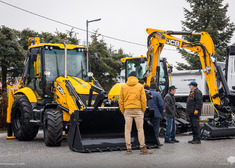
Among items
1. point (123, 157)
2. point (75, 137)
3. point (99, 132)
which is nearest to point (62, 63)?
point (99, 132)

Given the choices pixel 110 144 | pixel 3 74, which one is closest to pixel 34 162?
pixel 110 144

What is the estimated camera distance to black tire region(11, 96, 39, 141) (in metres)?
13.1

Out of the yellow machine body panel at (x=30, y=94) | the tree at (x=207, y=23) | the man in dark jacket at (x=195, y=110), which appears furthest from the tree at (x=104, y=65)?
the man in dark jacket at (x=195, y=110)

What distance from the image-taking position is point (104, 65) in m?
41.0

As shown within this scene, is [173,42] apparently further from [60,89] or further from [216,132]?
[60,89]

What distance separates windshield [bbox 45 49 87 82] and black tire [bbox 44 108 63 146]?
73.7 inches

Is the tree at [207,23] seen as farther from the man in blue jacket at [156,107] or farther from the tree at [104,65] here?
the man in blue jacket at [156,107]

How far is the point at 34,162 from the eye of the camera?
29.7 feet

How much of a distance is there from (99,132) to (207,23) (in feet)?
104

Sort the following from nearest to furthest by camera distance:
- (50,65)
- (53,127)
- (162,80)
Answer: (53,127)
(50,65)
(162,80)

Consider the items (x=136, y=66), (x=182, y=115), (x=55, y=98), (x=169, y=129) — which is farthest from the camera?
(x=136, y=66)

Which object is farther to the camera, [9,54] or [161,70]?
[9,54]

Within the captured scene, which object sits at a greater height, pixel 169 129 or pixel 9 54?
pixel 9 54

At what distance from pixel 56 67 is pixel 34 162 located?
16.2ft
